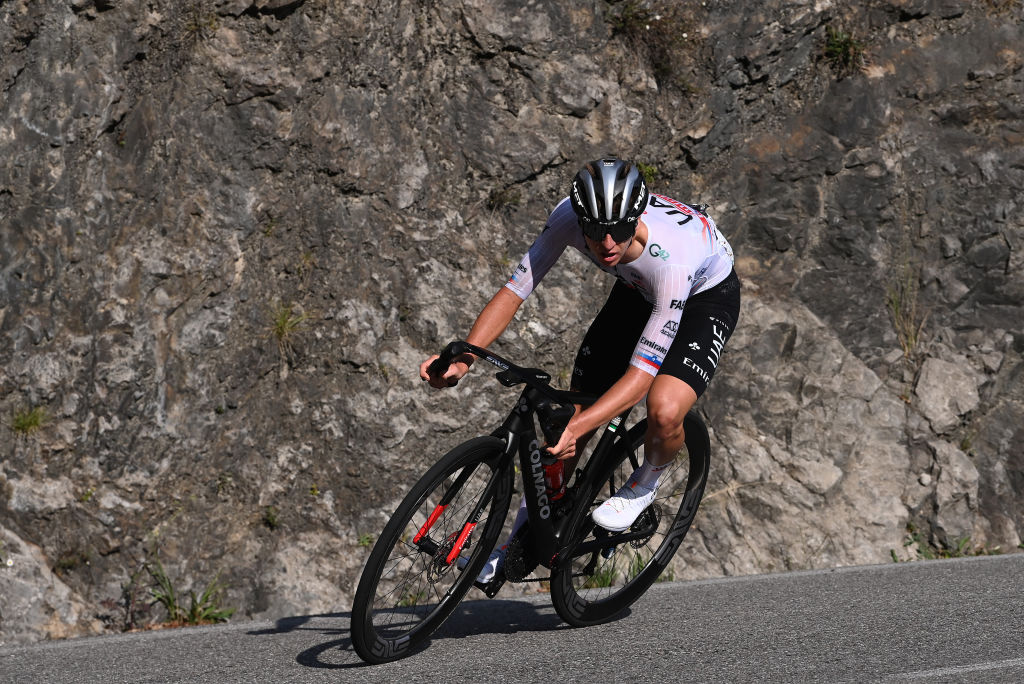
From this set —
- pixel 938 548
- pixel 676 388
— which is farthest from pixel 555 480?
pixel 938 548

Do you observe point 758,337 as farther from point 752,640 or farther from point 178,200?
point 178,200

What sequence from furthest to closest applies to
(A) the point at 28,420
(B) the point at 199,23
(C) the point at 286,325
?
(C) the point at 286,325 < (B) the point at 199,23 < (A) the point at 28,420

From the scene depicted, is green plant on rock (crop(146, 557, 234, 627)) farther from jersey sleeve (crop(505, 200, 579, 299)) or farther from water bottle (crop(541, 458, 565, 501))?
jersey sleeve (crop(505, 200, 579, 299))

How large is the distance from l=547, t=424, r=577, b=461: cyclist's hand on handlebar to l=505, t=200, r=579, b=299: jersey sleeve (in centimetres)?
85

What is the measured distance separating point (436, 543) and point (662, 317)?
4.79ft

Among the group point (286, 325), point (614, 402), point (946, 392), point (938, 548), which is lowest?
point (938, 548)

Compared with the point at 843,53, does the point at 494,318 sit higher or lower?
lower

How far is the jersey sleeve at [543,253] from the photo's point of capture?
469 cm

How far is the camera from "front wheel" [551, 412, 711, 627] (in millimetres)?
4789

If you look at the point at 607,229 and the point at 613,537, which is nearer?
the point at 607,229

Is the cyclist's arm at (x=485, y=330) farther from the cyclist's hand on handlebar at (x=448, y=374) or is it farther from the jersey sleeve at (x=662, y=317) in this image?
the jersey sleeve at (x=662, y=317)

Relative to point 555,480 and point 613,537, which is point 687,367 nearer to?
point 555,480

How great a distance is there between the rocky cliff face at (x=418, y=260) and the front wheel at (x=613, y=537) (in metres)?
2.13

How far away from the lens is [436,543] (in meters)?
4.31
